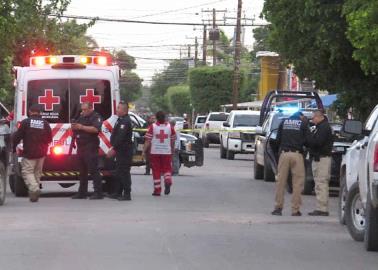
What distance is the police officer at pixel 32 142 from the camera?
17516mm

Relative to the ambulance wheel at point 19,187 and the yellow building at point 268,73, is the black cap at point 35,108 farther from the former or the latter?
the yellow building at point 268,73

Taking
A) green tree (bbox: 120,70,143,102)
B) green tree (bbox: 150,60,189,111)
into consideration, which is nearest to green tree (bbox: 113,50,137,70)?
green tree (bbox: 120,70,143,102)

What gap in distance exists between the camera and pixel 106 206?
55.6 ft

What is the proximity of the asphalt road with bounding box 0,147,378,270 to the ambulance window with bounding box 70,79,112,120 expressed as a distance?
182 centimetres

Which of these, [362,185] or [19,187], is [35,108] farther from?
[362,185]

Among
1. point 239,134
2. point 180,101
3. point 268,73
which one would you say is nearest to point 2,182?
point 239,134

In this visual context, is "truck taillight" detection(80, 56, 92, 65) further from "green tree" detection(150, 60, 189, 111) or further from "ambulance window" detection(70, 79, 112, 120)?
"green tree" detection(150, 60, 189, 111)

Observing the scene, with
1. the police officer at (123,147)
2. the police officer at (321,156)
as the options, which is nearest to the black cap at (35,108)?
the police officer at (123,147)

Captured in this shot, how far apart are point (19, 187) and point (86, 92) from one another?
2373 mm

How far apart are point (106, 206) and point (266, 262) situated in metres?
6.81

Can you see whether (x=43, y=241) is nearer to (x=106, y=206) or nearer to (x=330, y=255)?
(x=330, y=255)

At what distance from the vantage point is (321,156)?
16031 millimetres

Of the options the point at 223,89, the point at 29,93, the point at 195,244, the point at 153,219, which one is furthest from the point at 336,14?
the point at 223,89

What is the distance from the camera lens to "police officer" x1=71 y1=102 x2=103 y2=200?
17812 millimetres
